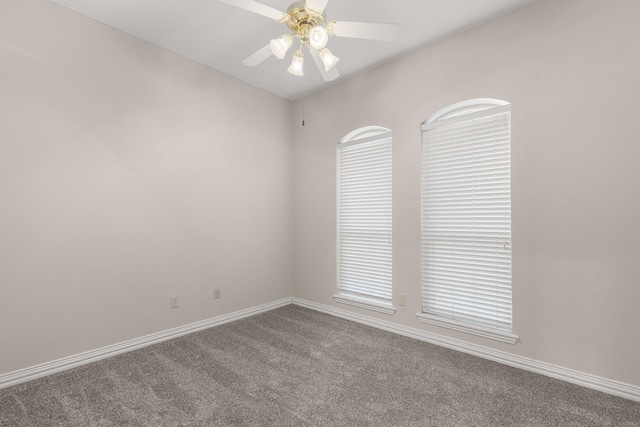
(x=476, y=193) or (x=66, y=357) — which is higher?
(x=476, y=193)

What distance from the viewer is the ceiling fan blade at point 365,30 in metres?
1.85

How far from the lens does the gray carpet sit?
1.84 m

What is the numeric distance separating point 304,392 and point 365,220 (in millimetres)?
1948

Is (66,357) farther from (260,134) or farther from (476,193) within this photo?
(476,193)

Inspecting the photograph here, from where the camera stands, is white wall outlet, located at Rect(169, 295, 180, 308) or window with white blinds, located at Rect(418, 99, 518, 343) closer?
window with white blinds, located at Rect(418, 99, 518, 343)

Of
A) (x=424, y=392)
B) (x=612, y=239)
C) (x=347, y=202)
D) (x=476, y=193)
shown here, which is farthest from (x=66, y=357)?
(x=612, y=239)

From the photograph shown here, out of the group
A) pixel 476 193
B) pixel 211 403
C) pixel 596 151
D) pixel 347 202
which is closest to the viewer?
pixel 211 403

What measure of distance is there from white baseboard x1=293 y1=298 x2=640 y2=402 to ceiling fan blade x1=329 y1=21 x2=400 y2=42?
2.55 m

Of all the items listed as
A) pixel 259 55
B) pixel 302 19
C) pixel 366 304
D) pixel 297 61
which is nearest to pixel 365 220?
pixel 366 304

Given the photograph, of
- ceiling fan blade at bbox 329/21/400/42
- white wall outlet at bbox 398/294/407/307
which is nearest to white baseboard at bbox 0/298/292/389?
white wall outlet at bbox 398/294/407/307

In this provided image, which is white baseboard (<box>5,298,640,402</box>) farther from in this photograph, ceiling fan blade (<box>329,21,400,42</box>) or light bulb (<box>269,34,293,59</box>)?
light bulb (<box>269,34,293,59</box>)

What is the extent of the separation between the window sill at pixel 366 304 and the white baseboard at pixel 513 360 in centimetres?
11

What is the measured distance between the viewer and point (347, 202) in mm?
3730

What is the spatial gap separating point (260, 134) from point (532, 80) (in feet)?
9.33
